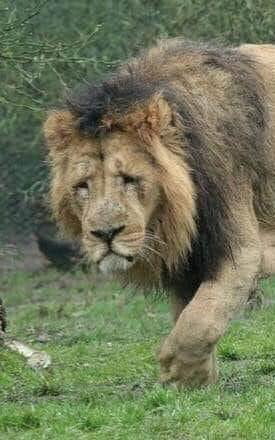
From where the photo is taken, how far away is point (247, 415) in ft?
22.9

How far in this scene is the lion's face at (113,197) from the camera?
7180 millimetres

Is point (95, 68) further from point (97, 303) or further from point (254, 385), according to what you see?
point (254, 385)

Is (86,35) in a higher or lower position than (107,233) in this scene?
lower

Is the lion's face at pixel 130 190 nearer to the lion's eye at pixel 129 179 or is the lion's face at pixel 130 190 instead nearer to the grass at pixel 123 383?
the lion's eye at pixel 129 179

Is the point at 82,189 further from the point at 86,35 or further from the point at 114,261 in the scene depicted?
the point at 86,35

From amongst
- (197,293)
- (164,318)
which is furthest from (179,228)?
(164,318)

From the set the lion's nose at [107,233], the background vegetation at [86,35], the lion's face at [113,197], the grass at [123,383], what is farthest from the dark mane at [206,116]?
the background vegetation at [86,35]

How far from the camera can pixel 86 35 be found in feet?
50.8

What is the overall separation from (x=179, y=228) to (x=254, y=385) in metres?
1.24

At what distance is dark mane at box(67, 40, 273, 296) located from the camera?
7.54 meters

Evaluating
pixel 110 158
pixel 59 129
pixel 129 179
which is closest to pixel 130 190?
pixel 129 179

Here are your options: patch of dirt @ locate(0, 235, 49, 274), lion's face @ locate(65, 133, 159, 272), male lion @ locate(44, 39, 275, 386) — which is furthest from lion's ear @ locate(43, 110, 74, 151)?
patch of dirt @ locate(0, 235, 49, 274)

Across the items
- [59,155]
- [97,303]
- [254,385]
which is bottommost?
[97,303]

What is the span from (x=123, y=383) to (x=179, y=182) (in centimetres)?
201
